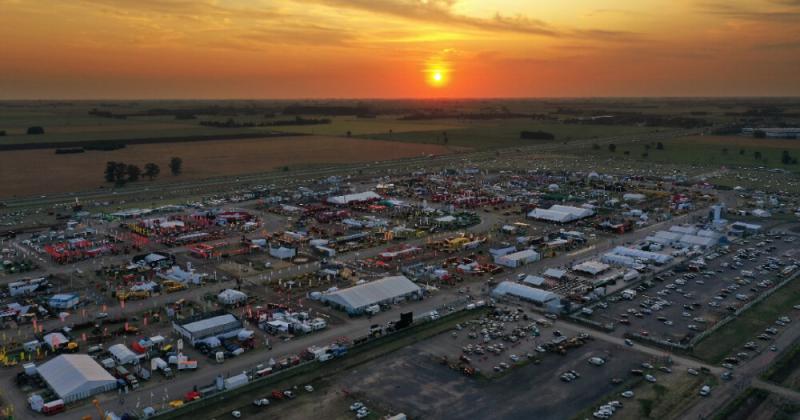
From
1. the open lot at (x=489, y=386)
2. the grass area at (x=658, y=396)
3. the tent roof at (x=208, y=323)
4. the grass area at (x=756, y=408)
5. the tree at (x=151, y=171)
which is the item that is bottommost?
the open lot at (x=489, y=386)

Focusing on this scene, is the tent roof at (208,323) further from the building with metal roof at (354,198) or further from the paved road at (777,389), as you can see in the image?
the building with metal roof at (354,198)

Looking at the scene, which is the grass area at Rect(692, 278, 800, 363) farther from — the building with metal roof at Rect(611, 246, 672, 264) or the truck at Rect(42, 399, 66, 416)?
the truck at Rect(42, 399, 66, 416)

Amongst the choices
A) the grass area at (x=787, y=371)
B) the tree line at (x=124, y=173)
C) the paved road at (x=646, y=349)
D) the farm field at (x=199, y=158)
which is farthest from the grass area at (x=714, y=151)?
the tree line at (x=124, y=173)

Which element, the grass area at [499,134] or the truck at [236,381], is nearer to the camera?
the truck at [236,381]

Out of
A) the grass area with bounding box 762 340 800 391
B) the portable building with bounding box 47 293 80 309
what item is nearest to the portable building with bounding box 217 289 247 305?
the portable building with bounding box 47 293 80 309

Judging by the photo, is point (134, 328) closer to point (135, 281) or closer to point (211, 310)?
point (211, 310)
